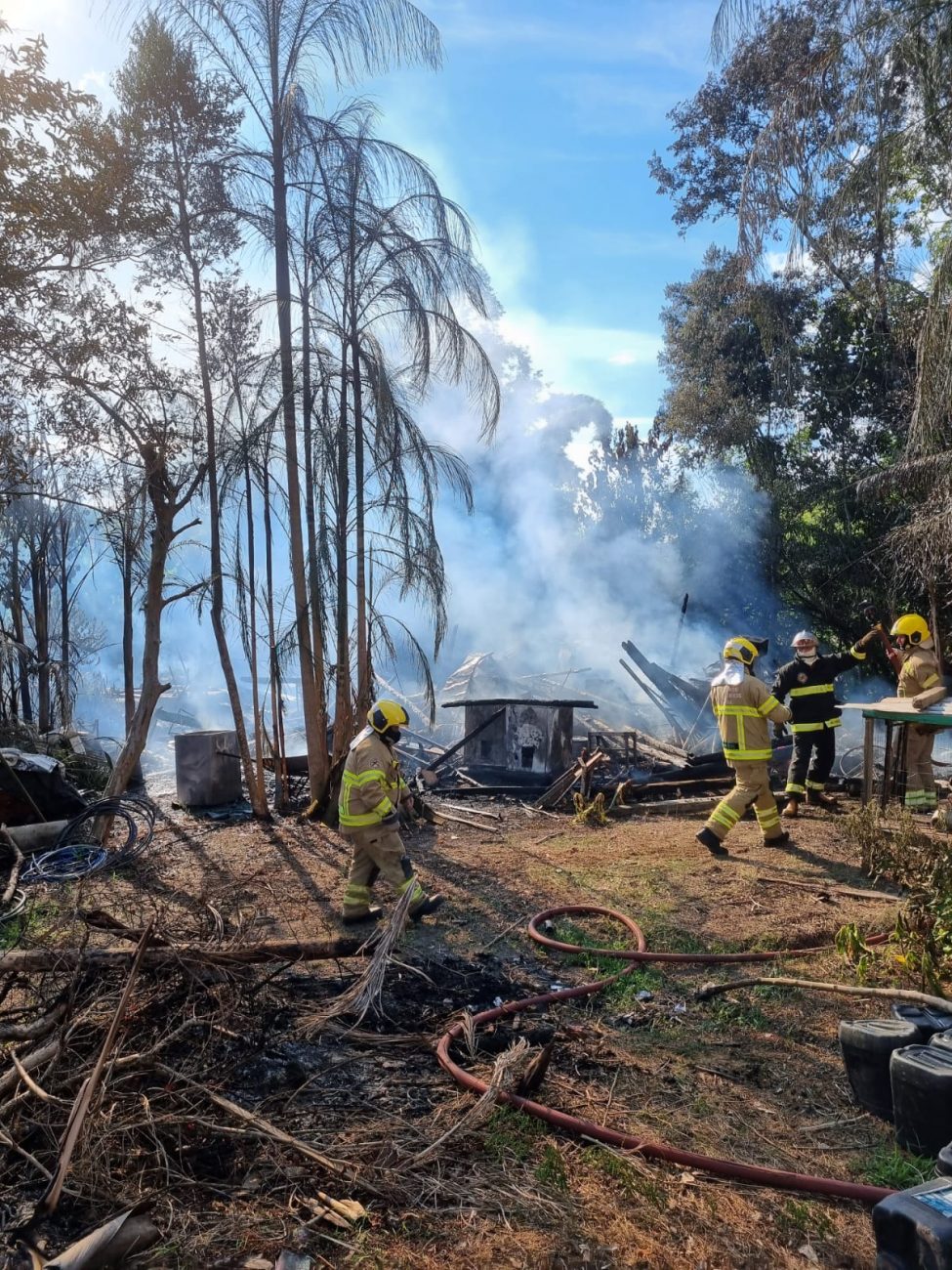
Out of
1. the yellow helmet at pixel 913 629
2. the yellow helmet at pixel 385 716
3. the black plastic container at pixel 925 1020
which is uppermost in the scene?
the yellow helmet at pixel 913 629

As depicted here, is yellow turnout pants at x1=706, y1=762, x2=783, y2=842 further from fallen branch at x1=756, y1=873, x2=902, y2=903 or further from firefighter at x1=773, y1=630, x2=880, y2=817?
firefighter at x1=773, y1=630, x2=880, y2=817

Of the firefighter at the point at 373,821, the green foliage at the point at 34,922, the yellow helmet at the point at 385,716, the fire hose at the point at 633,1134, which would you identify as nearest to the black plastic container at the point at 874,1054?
the fire hose at the point at 633,1134

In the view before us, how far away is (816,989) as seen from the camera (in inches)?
186

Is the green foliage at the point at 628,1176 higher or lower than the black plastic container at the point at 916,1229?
lower

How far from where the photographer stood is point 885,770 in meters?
9.02

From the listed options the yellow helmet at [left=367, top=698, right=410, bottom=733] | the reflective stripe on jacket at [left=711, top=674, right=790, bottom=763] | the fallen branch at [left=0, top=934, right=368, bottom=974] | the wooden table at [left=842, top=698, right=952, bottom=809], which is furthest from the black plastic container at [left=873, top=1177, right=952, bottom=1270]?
the wooden table at [left=842, top=698, right=952, bottom=809]

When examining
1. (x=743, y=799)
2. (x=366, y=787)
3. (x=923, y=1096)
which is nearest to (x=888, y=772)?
(x=743, y=799)

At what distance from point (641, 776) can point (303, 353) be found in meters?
7.46

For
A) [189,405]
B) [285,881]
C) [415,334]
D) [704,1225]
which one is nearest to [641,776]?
[285,881]

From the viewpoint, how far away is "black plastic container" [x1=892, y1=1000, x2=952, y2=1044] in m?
3.46

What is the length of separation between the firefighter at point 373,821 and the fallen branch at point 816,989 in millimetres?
2359

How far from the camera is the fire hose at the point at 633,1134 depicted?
3057mm

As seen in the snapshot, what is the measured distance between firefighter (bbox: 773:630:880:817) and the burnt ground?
10.6ft

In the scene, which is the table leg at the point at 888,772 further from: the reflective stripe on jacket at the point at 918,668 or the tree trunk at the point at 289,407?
the tree trunk at the point at 289,407
